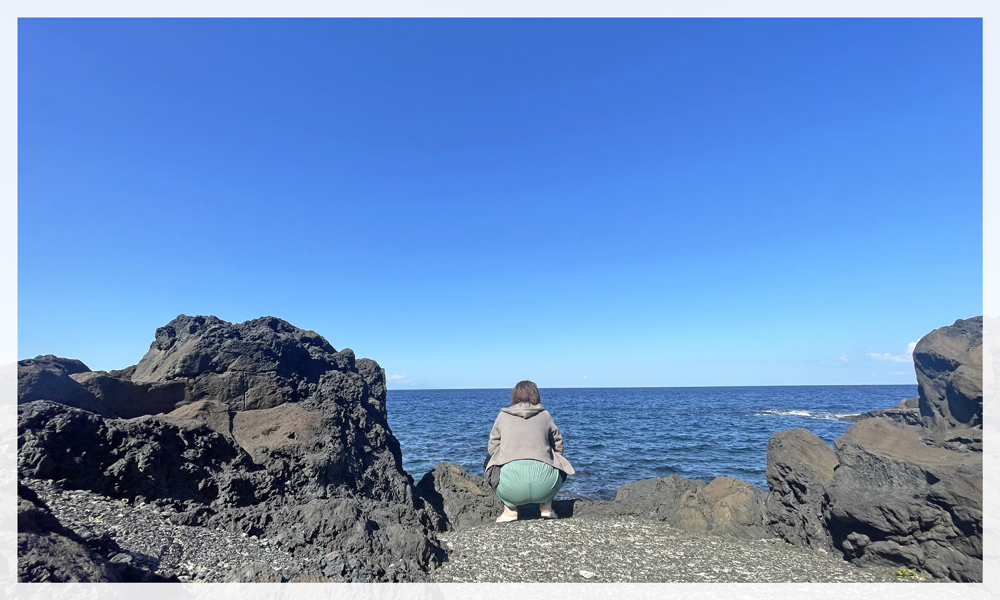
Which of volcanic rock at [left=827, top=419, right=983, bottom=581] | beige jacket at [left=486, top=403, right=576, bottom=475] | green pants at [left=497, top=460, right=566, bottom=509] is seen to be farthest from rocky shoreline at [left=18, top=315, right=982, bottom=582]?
beige jacket at [left=486, top=403, right=576, bottom=475]

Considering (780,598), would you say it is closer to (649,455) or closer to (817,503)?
(817,503)

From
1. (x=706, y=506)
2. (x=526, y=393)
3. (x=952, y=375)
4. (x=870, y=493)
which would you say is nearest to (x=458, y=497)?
(x=526, y=393)

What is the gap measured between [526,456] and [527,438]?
11.3 inches

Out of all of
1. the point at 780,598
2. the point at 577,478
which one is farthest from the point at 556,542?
the point at 577,478

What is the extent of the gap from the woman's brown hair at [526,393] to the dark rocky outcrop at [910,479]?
402 cm

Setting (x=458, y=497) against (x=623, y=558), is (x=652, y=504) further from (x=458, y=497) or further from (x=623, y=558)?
(x=458, y=497)

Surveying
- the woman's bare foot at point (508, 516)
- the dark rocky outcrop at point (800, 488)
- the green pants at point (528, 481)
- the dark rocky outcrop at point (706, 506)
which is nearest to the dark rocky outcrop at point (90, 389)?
the green pants at point (528, 481)

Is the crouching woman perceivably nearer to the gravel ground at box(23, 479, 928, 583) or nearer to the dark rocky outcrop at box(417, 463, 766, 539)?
the gravel ground at box(23, 479, 928, 583)

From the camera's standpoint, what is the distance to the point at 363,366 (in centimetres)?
1112

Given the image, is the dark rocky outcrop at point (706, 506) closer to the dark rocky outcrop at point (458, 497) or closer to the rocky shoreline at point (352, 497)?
the rocky shoreline at point (352, 497)

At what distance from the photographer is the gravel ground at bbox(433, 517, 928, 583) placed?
5730 millimetres

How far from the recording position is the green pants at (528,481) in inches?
310

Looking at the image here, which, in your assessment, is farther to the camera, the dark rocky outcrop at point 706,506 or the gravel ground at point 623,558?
the dark rocky outcrop at point 706,506

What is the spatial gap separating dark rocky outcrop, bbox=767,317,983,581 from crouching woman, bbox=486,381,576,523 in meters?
3.41
